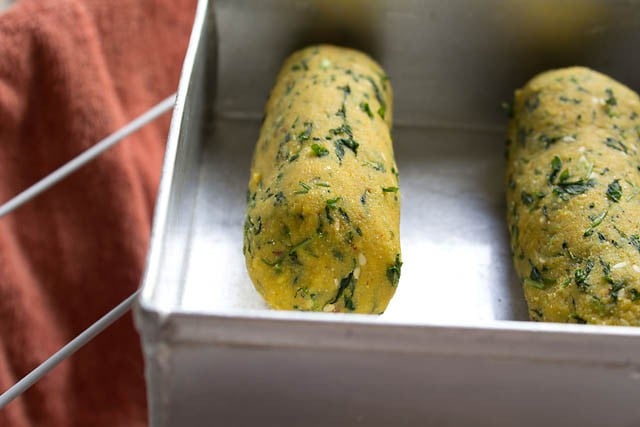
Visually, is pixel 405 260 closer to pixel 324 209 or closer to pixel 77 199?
pixel 324 209

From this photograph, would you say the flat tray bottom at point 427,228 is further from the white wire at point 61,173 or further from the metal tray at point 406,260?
the white wire at point 61,173

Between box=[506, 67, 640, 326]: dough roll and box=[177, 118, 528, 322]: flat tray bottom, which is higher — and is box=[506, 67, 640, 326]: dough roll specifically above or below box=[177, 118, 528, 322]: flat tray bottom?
above

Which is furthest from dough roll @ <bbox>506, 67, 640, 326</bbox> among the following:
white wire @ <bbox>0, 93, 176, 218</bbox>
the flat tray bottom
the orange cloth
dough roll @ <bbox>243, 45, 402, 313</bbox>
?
the orange cloth

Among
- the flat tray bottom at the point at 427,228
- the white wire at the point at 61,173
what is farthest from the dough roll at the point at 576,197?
the white wire at the point at 61,173

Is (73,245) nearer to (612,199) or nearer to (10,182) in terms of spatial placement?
(10,182)

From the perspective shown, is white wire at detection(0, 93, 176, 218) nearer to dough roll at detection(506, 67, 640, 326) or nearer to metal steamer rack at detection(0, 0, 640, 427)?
metal steamer rack at detection(0, 0, 640, 427)

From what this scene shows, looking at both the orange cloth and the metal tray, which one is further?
the orange cloth

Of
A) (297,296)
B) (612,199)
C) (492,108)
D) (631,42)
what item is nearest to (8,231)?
(297,296)

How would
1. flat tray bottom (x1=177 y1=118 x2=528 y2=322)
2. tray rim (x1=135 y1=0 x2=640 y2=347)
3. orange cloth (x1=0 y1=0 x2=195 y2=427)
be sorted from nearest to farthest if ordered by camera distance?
tray rim (x1=135 y1=0 x2=640 y2=347) → flat tray bottom (x1=177 y1=118 x2=528 y2=322) → orange cloth (x1=0 y1=0 x2=195 y2=427)
